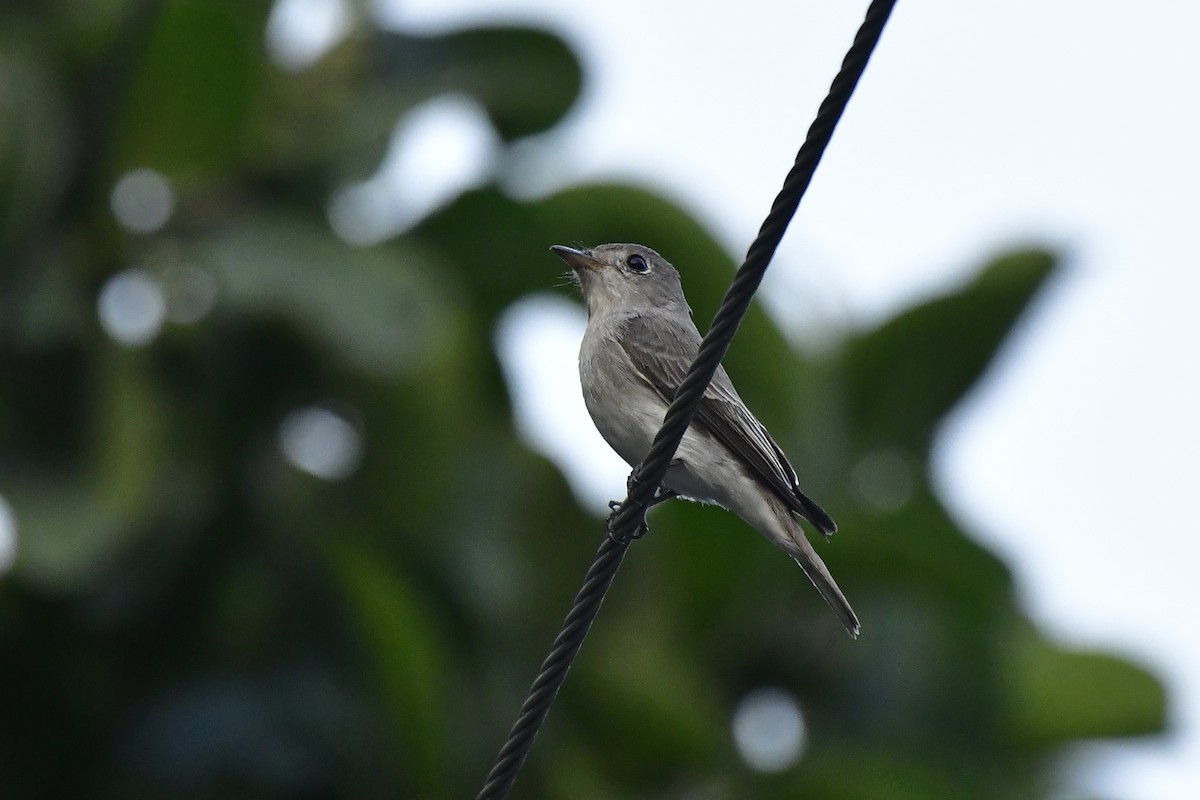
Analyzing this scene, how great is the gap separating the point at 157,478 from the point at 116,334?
0.99 m

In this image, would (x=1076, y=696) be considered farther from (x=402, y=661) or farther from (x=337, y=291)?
(x=337, y=291)

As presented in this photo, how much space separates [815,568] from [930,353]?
22.8 feet

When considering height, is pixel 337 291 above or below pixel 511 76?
below

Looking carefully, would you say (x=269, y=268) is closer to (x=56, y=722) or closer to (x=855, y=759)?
(x=56, y=722)

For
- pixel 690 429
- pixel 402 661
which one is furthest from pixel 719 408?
pixel 402 661

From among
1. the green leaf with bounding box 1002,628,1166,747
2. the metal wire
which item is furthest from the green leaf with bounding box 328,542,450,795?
the metal wire

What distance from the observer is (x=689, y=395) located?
4.20 m

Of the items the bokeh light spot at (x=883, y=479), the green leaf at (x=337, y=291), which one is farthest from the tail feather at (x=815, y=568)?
the bokeh light spot at (x=883, y=479)

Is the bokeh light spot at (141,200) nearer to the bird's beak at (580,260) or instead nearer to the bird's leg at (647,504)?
the bird's beak at (580,260)

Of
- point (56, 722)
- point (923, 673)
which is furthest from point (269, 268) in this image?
point (923, 673)

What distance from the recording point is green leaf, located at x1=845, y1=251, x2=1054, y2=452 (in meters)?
12.1

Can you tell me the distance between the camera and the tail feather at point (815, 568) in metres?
5.60

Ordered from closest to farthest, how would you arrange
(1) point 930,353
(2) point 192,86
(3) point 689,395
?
(3) point 689,395 < (2) point 192,86 < (1) point 930,353

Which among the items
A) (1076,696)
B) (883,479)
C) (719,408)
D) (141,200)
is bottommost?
(1076,696)
